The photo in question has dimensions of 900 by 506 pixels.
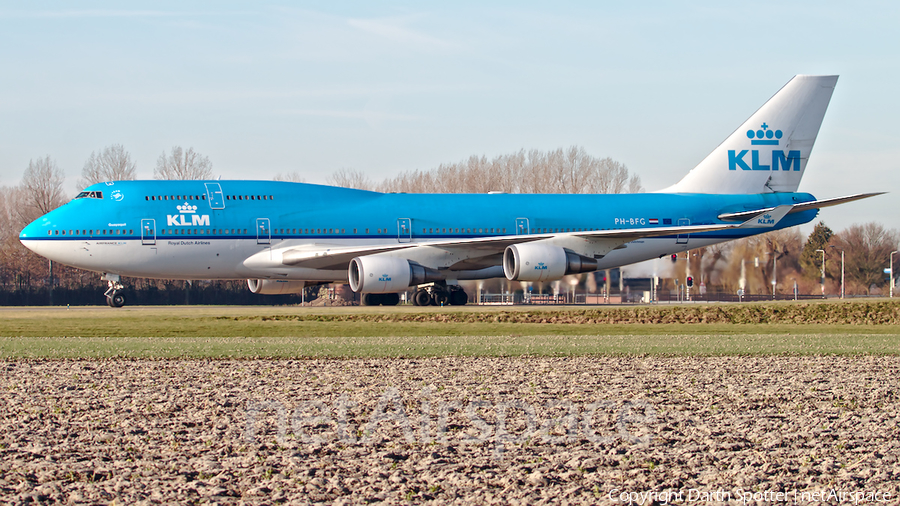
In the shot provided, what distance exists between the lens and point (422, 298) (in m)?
28.4

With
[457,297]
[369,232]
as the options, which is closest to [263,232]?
[369,232]

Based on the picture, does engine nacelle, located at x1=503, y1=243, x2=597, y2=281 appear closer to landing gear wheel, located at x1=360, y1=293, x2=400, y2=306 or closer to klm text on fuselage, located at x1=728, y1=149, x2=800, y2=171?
landing gear wheel, located at x1=360, y1=293, x2=400, y2=306

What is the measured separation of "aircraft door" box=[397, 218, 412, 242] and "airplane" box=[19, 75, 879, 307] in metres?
0.03

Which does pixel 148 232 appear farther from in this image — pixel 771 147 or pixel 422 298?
pixel 771 147

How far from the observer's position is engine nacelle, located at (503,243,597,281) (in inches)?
1007

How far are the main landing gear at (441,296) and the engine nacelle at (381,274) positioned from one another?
1.88 metres

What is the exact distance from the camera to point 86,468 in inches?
209

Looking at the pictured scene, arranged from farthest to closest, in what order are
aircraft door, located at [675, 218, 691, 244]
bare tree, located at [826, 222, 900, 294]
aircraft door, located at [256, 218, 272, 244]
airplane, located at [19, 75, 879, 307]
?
bare tree, located at [826, 222, 900, 294], aircraft door, located at [675, 218, 691, 244], aircraft door, located at [256, 218, 272, 244], airplane, located at [19, 75, 879, 307]

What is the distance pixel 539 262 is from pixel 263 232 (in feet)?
26.3

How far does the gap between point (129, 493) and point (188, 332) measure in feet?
42.7

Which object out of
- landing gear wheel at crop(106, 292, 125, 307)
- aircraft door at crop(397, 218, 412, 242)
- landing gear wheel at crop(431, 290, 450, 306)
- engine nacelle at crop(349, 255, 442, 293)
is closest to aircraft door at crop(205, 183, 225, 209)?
landing gear wheel at crop(106, 292, 125, 307)

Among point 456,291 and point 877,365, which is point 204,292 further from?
point 877,365

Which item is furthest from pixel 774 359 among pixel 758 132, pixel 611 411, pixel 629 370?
pixel 758 132

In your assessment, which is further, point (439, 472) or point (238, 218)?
point (238, 218)
